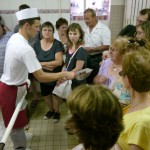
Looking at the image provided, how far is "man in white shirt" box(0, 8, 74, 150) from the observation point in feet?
5.37

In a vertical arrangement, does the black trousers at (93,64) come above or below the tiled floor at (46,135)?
above

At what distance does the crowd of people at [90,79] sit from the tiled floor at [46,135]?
0.12 metres

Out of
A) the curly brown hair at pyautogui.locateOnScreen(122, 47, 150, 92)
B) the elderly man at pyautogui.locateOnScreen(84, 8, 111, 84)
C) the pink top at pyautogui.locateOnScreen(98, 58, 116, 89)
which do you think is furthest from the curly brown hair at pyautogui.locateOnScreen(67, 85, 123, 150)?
the elderly man at pyautogui.locateOnScreen(84, 8, 111, 84)

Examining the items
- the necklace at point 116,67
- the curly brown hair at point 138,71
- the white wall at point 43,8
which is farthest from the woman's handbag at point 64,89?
the white wall at point 43,8

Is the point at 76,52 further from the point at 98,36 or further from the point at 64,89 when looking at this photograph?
the point at 98,36

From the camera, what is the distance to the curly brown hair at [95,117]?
724mm

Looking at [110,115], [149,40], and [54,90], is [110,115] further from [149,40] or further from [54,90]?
[54,90]

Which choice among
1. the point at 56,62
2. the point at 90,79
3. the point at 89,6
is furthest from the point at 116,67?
the point at 89,6

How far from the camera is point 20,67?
1736 mm

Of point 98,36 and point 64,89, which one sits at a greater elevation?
point 98,36

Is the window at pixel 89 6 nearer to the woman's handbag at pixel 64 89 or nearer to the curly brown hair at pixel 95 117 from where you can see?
the woman's handbag at pixel 64 89

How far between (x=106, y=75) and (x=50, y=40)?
1.02 meters

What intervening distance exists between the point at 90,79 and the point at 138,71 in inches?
70.0

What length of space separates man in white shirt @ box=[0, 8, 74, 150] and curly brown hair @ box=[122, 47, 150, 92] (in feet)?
2.84
